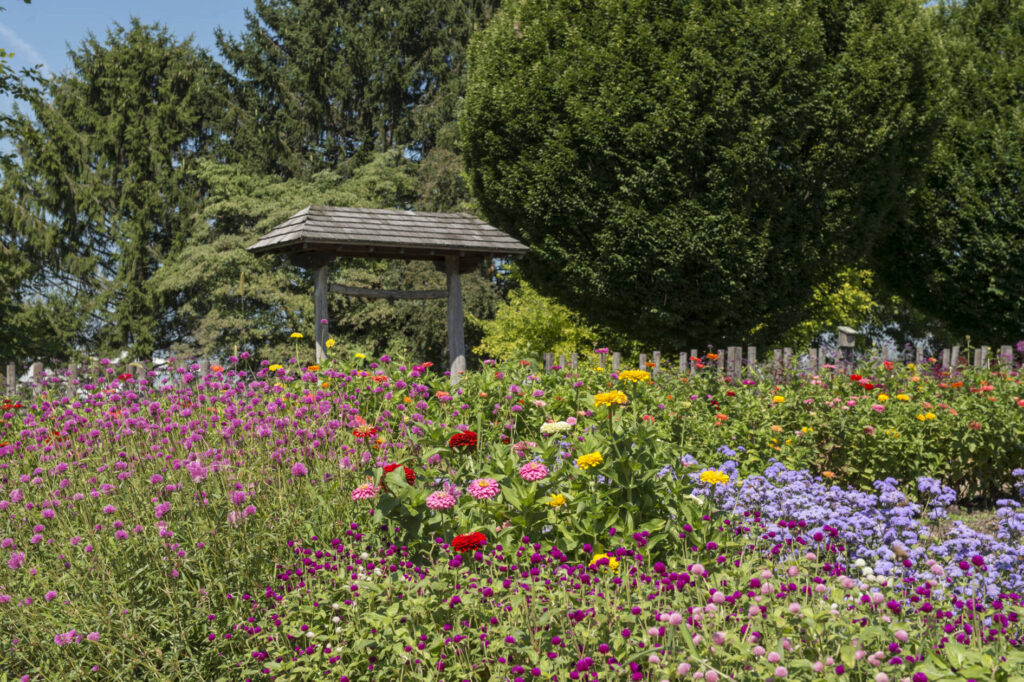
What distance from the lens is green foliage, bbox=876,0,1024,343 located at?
15156mm

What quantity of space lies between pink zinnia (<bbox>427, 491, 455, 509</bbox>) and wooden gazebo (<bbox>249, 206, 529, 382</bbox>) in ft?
22.0

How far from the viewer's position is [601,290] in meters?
13.3

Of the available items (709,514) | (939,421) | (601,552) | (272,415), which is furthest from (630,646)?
(939,421)

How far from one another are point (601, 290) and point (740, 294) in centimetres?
210

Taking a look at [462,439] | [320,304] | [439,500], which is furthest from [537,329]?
[439,500]

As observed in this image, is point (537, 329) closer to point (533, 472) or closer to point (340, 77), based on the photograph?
point (340, 77)

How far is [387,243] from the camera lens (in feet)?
35.6

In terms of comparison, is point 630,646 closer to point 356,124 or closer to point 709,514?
point 709,514

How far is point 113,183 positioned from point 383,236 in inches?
772

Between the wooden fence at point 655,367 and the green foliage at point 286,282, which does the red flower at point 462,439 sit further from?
the green foliage at point 286,282

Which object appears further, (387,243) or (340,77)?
(340,77)

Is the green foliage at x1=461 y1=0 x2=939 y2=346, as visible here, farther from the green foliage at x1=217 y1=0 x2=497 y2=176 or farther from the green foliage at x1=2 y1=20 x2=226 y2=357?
the green foliage at x1=2 y1=20 x2=226 y2=357

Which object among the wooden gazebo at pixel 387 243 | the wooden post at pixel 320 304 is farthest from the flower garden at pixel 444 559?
Result: the wooden gazebo at pixel 387 243

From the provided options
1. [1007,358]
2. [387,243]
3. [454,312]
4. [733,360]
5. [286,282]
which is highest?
[387,243]
